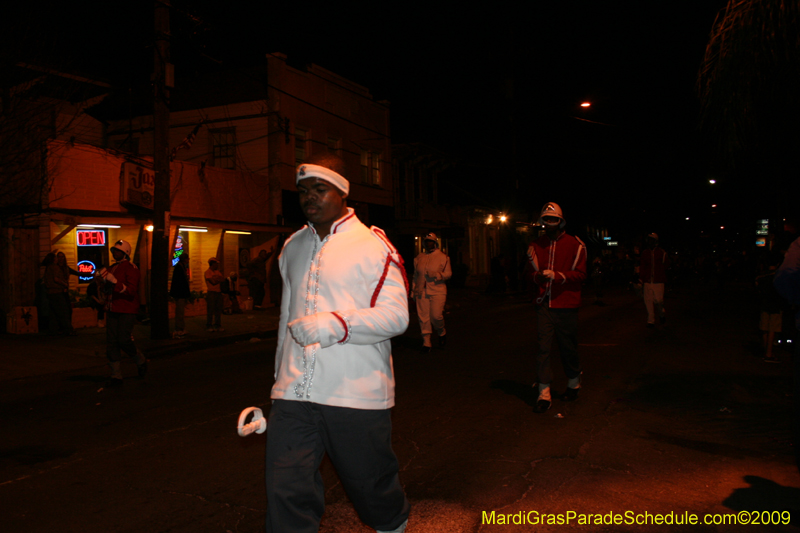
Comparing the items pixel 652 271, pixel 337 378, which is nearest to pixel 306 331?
pixel 337 378

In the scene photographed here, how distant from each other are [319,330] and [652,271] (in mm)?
12150

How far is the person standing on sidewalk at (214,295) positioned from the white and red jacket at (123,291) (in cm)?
565

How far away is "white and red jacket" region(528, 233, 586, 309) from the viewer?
6.11 m

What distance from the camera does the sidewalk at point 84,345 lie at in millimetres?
9945

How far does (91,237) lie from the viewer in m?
15.6

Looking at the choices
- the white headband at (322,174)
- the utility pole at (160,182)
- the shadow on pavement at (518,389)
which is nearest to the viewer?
the white headband at (322,174)

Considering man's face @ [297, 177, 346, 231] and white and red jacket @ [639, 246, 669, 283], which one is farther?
white and red jacket @ [639, 246, 669, 283]

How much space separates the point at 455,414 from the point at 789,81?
419 cm

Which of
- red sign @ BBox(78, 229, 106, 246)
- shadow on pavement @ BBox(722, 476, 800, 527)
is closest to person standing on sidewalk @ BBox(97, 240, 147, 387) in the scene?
shadow on pavement @ BBox(722, 476, 800, 527)

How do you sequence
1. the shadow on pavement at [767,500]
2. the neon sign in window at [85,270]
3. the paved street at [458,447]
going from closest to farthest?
1. the shadow on pavement at [767,500]
2. the paved street at [458,447]
3. the neon sign in window at [85,270]

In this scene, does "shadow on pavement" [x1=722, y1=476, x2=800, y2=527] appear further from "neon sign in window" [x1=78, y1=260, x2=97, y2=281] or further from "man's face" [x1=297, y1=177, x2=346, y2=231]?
"neon sign in window" [x1=78, y1=260, x2=97, y2=281]

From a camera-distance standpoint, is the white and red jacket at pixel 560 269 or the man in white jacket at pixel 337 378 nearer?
the man in white jacket at pixel 337 378

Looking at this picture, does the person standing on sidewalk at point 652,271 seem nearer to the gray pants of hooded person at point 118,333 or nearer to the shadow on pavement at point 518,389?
the shadow on pavement at point 518,389

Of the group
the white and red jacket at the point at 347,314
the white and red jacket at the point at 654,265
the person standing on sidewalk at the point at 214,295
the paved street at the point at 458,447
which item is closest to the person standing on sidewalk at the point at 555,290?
the paved street at the point at 458,447
